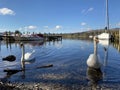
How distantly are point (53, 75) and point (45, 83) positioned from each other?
2.68 meters

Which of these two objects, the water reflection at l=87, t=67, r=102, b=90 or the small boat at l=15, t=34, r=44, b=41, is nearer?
the water reflection at l=87, t=67, r=102, b=90

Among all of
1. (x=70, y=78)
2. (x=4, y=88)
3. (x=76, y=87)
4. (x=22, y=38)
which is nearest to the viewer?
(x=4, y=88)

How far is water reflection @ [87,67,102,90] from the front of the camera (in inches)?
609

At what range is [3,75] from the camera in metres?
18.6

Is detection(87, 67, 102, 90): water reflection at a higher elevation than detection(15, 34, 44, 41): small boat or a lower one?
lower

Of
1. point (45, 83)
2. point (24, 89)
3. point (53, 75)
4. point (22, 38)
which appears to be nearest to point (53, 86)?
point (45, 83)

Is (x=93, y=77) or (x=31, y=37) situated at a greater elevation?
(x=31, y=37)

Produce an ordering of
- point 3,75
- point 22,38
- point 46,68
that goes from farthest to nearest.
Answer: point 22,38
point 46,68
point 3,75

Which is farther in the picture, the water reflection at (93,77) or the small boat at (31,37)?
the small boat at (31,37)

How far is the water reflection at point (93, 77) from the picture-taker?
15469 mm

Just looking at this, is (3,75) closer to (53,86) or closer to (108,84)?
(53,86)

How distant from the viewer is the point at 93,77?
17.6m

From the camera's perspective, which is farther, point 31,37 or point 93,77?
point 31,37

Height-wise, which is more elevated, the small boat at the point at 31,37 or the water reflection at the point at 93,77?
the small boat at the point at 31,37
